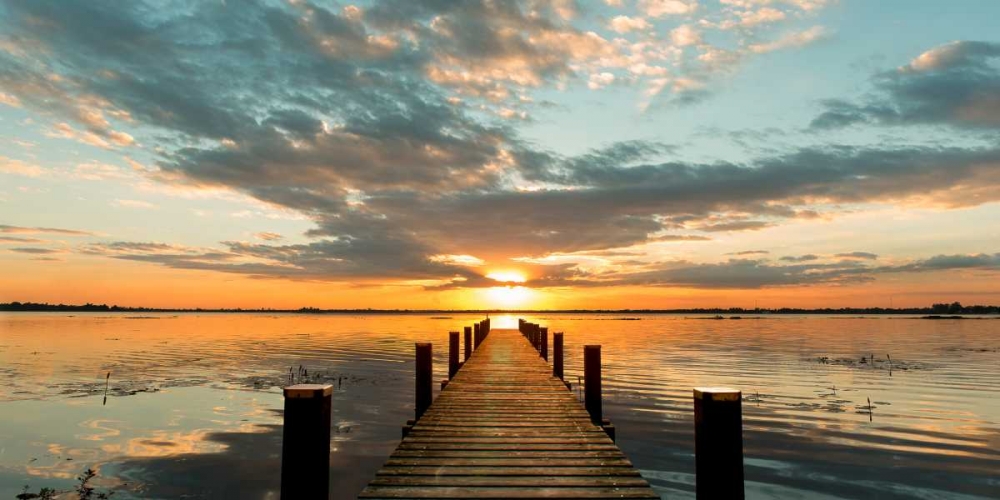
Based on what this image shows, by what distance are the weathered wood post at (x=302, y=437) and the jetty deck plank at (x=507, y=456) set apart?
2.25 ft

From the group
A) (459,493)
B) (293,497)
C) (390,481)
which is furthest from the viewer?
(390,481)

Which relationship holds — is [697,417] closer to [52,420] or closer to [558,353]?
[558,353]

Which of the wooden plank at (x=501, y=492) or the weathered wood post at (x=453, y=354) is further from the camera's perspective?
the weathered wood post at (x=453, y=354)

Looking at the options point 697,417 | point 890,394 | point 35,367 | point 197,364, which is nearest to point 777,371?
point 890,394

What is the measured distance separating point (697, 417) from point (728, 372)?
24541 mm

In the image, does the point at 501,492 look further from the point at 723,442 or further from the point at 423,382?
the point at 423,382

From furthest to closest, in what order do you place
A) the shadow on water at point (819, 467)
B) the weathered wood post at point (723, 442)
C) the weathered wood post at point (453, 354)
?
the weathered wood post at point (453, 354) → the shadow on water at point (819, 467) → the weathered wood post at point (723, 442)

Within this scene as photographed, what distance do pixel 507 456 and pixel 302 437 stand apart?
2.99m

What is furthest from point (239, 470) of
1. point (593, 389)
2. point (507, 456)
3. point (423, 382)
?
point (593, 389)

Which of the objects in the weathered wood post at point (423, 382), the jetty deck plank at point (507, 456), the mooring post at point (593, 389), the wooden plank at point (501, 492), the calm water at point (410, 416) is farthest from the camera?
the mooring post at point (593, 389)

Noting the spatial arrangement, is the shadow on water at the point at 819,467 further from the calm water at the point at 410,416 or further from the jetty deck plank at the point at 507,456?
the jetty deck plank at the point at 507,456

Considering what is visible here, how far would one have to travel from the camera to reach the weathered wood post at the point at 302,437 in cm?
557

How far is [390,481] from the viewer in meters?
6.53

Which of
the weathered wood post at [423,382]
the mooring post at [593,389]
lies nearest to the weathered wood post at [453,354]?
the weathered wood post at [423,382]
